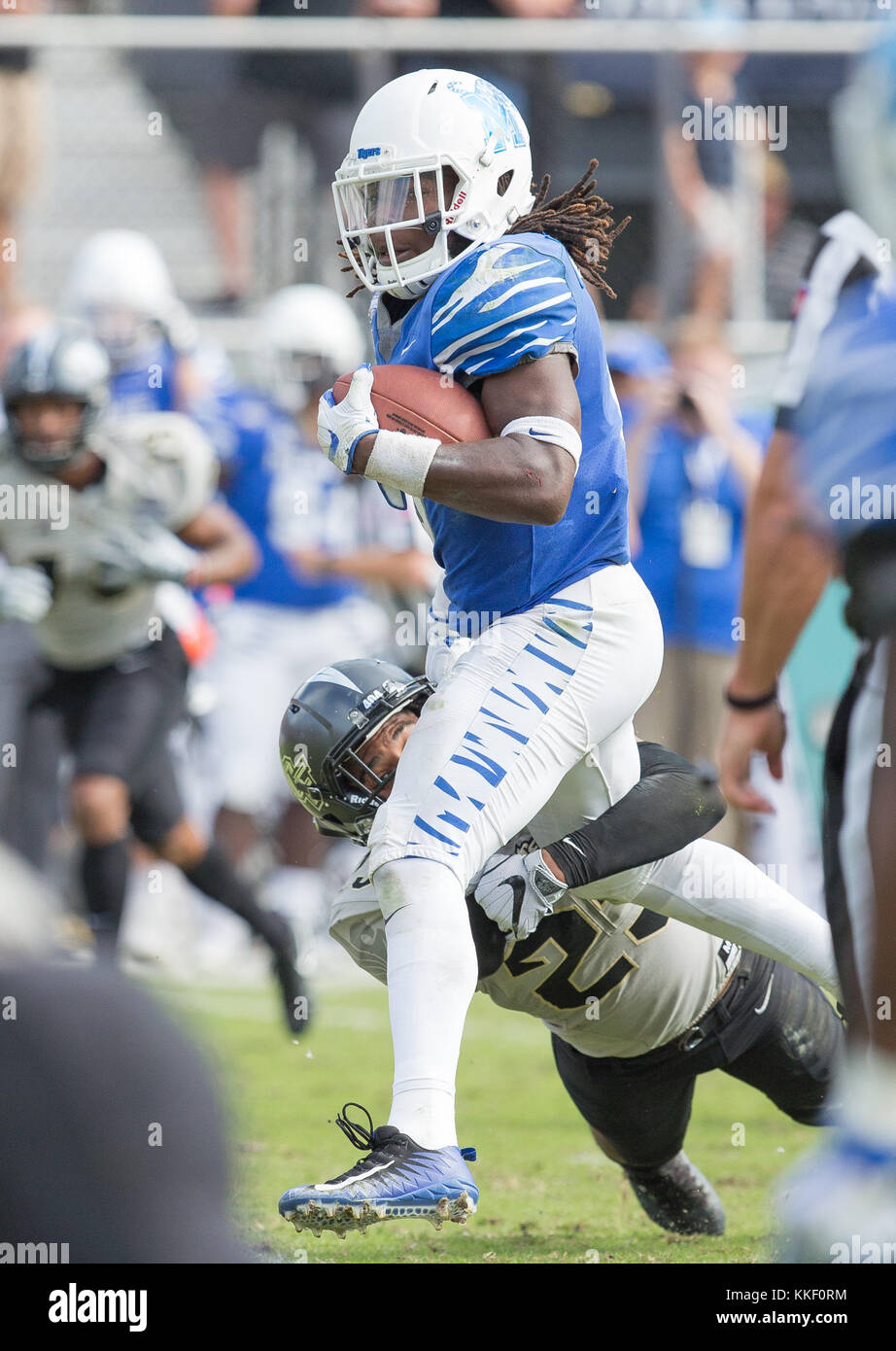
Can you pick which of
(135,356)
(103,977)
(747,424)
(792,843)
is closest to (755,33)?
(747,424)

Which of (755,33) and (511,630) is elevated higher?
(755,33)

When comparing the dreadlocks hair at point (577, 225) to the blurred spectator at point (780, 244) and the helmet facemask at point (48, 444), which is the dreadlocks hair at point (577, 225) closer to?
the helmet facemask at point (48, 444)

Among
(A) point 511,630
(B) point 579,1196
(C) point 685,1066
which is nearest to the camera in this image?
(A) point 511,630

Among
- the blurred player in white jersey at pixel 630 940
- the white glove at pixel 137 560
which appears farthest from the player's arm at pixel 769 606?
the white glove at pixel 137 560

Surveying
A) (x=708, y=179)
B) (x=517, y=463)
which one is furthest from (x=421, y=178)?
(x=708, y=179)

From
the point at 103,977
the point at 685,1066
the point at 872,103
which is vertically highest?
the point at 872,103

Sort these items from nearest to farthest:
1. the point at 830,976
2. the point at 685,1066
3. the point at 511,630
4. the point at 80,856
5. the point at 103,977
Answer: the point at 103,977
the point at 511,630
the point at 830,976
the point at 685,1066
the point at 80,856

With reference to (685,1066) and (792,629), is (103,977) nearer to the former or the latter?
(685,1066)

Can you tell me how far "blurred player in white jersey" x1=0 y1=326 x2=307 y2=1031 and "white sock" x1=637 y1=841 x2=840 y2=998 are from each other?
2.78 m

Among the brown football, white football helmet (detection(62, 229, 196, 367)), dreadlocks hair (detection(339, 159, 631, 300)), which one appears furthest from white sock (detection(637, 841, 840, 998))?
white football helmet (detection(62, 229, 196, 367))

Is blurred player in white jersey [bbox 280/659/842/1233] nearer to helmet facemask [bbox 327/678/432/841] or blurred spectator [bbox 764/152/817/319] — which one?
helmet facemask [bbox 327/678/432/841]

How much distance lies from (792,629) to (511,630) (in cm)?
90

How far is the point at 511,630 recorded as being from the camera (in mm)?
3070

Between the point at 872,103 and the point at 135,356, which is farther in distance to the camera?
the point at 135,356
